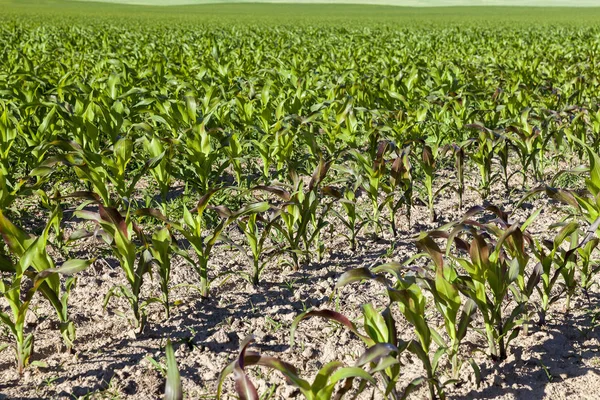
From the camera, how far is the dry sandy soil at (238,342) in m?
2.34

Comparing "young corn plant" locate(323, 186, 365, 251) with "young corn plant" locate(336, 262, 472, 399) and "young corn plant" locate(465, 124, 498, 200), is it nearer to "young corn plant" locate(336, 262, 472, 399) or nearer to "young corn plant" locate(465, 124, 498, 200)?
"young corn plant" locate(336, 262, 472, 399)

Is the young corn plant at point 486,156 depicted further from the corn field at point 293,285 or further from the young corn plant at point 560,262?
the young corn plant at point 560,262

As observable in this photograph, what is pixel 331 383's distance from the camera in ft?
5.64

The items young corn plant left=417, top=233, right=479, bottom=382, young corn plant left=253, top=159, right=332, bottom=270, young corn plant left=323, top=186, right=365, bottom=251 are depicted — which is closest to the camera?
young corn plant left=417, top=233, right=479, bottom=382

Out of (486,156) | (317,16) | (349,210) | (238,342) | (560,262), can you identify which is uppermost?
(317,16)

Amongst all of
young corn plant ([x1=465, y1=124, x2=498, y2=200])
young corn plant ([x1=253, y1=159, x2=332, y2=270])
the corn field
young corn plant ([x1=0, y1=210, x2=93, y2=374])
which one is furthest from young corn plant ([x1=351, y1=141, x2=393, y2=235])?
young corn plant ([x1=0, y1=210, x2=93, y2=374])

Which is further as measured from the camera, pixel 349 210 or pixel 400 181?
pixel 400 181

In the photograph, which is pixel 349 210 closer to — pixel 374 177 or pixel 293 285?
pixel 374 177

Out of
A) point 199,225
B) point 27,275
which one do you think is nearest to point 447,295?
point 199,225

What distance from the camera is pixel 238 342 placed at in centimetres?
266

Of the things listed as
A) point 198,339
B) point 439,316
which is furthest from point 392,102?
point 198,339

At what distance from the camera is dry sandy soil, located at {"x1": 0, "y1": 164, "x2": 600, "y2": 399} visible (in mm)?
2338

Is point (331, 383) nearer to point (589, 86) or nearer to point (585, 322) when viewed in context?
point (585, 322)

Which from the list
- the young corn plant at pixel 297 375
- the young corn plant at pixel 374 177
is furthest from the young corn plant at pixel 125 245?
the young corn plant at pixel 374 177
